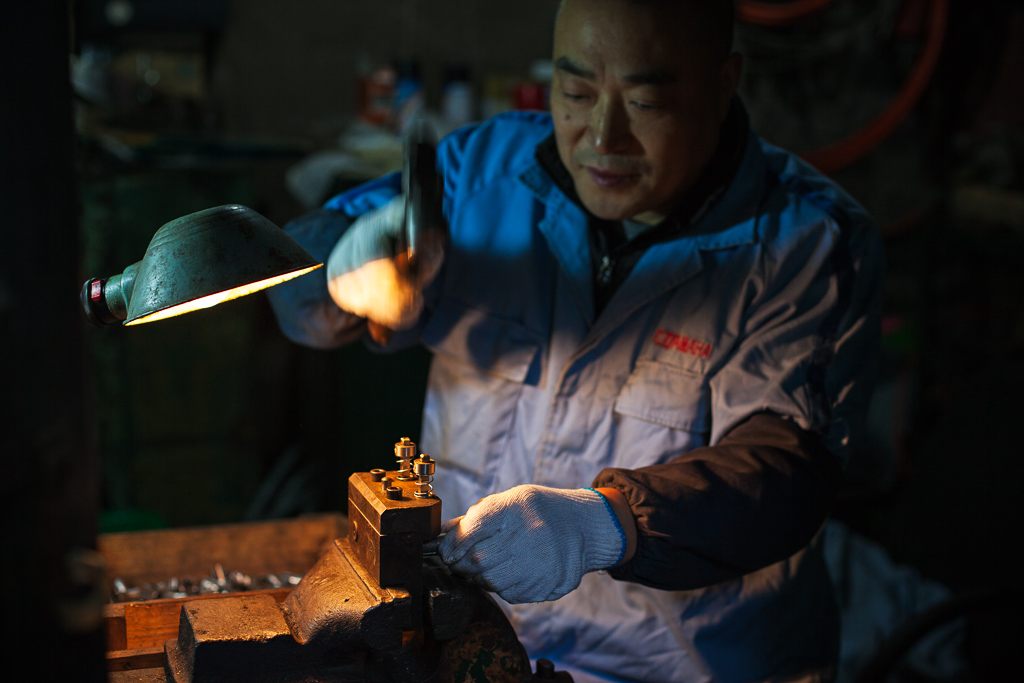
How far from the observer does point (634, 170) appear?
1.86 m

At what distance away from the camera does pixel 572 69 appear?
5.98ft

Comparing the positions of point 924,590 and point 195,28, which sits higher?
point 195,28

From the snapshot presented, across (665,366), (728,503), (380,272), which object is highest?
(380,272)

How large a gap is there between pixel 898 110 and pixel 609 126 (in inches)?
96.0

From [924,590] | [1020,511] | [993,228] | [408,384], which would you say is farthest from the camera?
[993,228]

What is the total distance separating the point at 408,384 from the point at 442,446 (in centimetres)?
152

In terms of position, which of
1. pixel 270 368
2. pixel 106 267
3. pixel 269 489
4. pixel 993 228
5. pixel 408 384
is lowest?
pixel 269 489

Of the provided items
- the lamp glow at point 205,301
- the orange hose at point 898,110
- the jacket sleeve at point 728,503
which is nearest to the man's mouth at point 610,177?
the jacket sleeve at point 728,503

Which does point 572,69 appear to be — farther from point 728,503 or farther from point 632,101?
point 728,503

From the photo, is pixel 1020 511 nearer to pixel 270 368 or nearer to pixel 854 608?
pixel 854 608

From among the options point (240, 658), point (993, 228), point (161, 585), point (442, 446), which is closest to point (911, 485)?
point (993, 228)

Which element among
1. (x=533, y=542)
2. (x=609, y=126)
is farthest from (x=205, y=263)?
(x=609, y=126)

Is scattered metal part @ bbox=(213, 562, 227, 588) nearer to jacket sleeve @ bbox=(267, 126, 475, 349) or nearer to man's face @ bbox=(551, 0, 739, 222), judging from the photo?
jacket sleeve @ bbox=(267, 126, 475, 349)

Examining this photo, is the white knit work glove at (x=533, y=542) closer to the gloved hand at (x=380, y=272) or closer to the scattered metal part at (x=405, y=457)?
the scattered metal part at (x=405, y=457)
